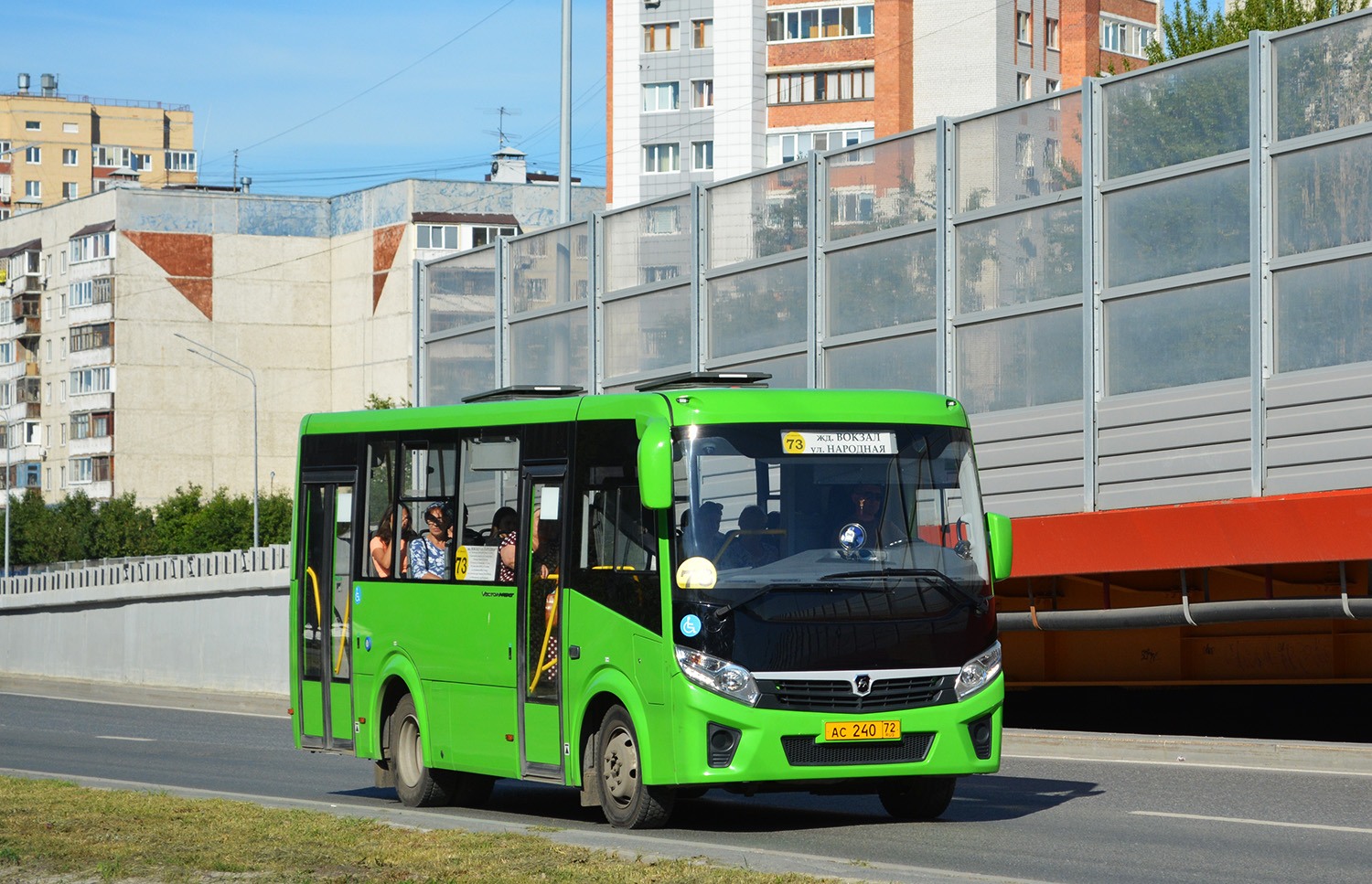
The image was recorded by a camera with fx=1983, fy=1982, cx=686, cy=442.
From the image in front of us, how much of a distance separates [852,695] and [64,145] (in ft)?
536

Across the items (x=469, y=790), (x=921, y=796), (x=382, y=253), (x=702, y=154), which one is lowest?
(x=469, y=790)

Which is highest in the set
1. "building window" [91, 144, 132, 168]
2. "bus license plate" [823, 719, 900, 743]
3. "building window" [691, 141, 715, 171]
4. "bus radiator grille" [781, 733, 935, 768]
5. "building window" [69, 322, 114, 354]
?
"building window" [91, 144, 132, 168]

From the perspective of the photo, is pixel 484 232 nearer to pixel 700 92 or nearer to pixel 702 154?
pixel 702 154

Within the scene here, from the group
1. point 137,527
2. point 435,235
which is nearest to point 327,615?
→ point 137,527

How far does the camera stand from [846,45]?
309 ft

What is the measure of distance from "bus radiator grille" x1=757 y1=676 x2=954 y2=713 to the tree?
82.4 ft

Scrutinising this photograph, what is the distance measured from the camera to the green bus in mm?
11453

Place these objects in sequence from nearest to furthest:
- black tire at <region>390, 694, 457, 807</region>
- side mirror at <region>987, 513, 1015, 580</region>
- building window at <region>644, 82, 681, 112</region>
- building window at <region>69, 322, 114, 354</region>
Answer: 1. side mirror at <region>987, 513, 1015, 580</region>
2. black tire at <region>390, 694, 457, 807</region>
3. building window at <region>644, 82, 681, 112</region>
4. building window at <region>69, 322, 114, 354</region>

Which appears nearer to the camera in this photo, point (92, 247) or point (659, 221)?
point (659, 221)

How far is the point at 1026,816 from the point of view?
500 inches

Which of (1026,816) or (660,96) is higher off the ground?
(660,96)

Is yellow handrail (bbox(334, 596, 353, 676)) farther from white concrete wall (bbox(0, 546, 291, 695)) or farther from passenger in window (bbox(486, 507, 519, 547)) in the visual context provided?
white concrete wall (bbox(0, 546, 291, 695))

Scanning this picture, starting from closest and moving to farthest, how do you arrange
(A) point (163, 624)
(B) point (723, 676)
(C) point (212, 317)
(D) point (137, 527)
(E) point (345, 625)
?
(B) point (723, 676)
(E) point (345, 625)
(A) point (163, 624)
(D) point (137, 527)
(C) point (212, 317)

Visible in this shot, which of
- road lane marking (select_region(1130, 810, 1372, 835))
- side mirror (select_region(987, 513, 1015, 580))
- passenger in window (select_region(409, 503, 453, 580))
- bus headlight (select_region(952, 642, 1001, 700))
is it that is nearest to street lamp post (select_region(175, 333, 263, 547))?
passenger in window (select_region(409, 503, 453, 580))
